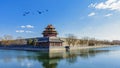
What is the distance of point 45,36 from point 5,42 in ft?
77.0

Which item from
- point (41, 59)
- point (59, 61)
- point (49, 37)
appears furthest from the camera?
point (49, 37)

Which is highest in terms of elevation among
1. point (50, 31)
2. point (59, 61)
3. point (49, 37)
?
point (50, 31)

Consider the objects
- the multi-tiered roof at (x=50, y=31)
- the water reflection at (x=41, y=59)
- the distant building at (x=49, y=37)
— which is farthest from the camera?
the multi-tiered roof at (x=50, y=31)

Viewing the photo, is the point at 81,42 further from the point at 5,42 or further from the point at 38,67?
the point at 38,67

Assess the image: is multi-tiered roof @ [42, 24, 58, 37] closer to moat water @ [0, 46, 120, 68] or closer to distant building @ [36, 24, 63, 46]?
distant building @ [36, 24, 63, 46]

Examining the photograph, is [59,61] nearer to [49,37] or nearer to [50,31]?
[49,37]

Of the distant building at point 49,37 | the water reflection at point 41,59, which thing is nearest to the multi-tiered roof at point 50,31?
the distant building at point 49,37

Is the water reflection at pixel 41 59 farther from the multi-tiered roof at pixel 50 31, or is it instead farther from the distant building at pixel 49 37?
the multi-tiered roof at pixel 50 31

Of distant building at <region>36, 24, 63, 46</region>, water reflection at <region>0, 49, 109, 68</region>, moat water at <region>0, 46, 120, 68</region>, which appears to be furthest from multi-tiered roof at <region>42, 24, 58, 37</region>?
moat water at <region>0, 46, 120, 68</region>

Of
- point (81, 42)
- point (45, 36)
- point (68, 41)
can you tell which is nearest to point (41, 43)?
point (45, 36)

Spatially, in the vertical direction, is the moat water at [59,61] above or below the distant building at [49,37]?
below

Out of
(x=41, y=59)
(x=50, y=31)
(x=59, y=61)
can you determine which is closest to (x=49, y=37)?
(x=50, y=31)

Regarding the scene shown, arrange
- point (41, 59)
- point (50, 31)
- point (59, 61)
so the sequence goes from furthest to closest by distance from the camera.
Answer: point (50, 31), point (41, 59), point (59, 61)

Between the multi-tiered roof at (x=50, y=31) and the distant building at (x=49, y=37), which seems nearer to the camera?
the distant building at (x=49, y=37)
